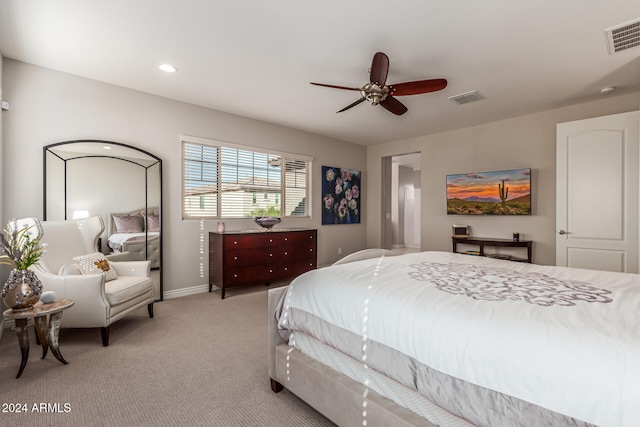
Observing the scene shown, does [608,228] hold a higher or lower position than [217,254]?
higher

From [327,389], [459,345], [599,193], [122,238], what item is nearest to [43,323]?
[122,238]

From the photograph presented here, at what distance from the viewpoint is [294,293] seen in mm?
1836

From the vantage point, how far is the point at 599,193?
3.62 m

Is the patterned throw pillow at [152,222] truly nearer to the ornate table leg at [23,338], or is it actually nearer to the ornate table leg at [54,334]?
the ornate table leg at [54,334]

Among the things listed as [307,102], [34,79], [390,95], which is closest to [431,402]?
[390,95]

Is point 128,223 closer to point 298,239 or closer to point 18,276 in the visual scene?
point 18,276

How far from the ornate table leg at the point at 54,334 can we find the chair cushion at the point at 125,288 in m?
0.38

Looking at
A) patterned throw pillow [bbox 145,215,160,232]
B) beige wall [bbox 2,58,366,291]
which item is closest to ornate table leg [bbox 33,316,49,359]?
beige wall [bbox 2,58,366,291]

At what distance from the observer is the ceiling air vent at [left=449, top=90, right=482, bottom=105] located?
391cm

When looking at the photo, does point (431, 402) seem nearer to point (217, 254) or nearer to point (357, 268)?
point (357, 268)

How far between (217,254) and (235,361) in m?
2.06

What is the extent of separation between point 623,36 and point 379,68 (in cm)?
212

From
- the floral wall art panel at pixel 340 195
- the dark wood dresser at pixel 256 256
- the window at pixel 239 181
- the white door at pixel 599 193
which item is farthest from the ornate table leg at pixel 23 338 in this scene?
the white door at pixel 599 193

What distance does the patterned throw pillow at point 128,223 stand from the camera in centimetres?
373
